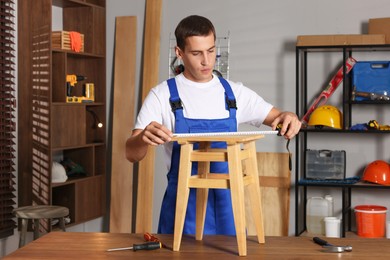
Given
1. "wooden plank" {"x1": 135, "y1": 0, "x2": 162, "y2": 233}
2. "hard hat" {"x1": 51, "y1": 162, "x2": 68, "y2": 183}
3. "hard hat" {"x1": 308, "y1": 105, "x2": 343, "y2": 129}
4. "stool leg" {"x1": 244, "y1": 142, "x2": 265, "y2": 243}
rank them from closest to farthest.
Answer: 1. "stool leg" {"x1": 244, "y1": 142, "x2": 265, "y2": 243}
2. "hard hat" {"x1": 308, "y1": 105, "x2": 343, "y2": 129}
3. "hard hat" {"x1": 51, "y1": 162, "x2": 68, "y2": 183}
4. "wooden plank" {"x1": 135, "y1": 0, "x2": 162, "y2": 233}

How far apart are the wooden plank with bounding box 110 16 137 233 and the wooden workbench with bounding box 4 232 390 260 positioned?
3.30 metres

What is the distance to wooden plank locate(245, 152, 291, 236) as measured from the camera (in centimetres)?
571

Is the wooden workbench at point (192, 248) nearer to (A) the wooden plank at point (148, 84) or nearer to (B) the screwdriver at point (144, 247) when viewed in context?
(B) the screwdriver at point (144, 247)

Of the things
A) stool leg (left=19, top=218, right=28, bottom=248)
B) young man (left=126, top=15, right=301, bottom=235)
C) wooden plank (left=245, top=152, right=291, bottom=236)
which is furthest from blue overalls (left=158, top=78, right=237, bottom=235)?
wooden plank (left=245, top=152, right=291, bottom=236)

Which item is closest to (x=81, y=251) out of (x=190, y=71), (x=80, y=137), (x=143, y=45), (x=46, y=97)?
(x=190, y=71)

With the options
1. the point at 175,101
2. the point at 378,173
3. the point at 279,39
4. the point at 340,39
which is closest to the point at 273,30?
the point at 279,39

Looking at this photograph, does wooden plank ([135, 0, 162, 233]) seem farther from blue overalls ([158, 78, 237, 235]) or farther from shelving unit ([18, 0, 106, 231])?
blue overalls ([158, 78, 237, 235])

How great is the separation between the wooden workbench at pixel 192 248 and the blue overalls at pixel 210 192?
0.59ft

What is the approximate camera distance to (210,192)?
303 cm

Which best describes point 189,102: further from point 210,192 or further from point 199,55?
point 210,192

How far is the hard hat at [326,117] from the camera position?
544 cm

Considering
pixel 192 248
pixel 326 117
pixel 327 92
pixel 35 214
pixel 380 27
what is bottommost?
pixel 35 214

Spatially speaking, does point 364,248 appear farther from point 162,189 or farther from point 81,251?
point 162,189

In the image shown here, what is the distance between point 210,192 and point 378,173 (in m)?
2.69
